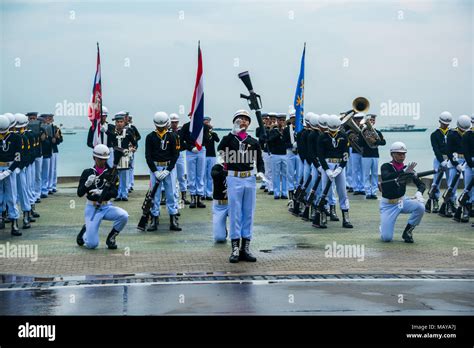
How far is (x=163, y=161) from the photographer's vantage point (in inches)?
810

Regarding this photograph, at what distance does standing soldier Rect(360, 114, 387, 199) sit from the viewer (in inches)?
1088

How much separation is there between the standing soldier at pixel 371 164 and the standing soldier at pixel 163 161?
849cm

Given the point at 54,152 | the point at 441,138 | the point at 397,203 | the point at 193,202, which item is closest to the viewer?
the point at 397,203

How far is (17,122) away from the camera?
21188mm

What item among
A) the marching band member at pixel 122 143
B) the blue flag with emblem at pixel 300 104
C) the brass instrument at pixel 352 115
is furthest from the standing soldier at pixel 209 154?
the brass instrument at pixel 352 115

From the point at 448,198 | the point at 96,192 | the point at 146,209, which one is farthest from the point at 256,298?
the point at 448,198

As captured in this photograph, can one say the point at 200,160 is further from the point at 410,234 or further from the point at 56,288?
the point at 56,288

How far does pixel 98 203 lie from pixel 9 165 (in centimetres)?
295

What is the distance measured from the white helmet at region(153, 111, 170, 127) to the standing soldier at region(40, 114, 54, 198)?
23.2 feet

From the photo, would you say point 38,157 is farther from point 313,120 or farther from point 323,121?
point 323,121

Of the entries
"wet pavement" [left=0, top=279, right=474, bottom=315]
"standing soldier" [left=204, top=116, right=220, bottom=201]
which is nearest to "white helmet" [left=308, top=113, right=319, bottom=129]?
"standing soldier" [left=204, top=116, right=220, bottom=201]

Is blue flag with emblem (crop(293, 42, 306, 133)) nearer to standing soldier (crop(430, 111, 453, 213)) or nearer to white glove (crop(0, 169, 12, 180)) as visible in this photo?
standing soldier (crop(430, 111, 453, 213))

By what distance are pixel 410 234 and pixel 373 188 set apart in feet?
30.1
